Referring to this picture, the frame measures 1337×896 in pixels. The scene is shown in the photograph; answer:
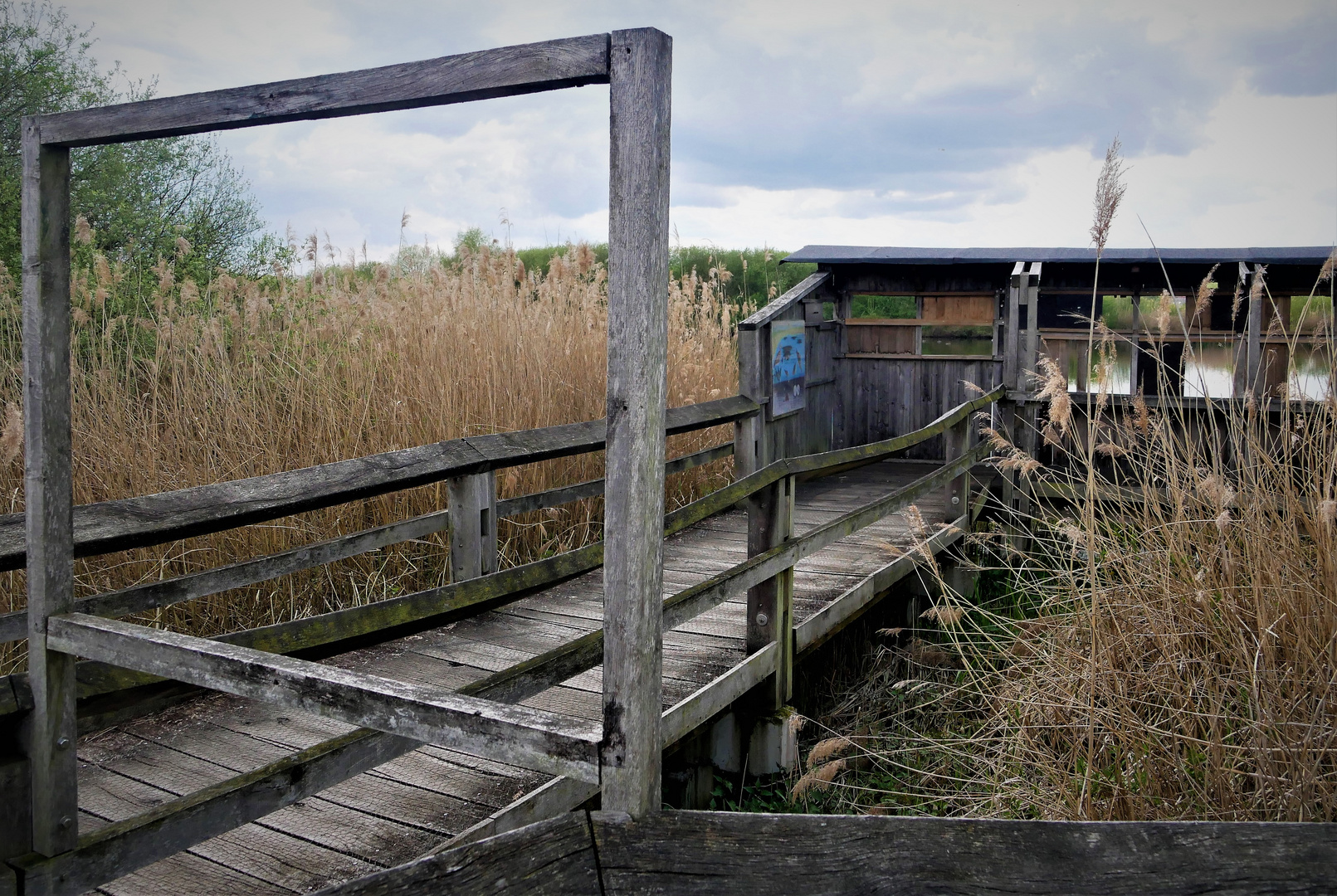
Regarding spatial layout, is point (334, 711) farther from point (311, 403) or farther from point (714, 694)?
point (311, 403)

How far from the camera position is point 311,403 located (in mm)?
5621

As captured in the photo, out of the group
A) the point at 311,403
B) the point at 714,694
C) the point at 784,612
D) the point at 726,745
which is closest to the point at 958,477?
the point at 784,612

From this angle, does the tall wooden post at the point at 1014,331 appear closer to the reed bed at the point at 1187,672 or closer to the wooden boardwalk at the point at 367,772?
the wooden boardwalk at the point at 367,772

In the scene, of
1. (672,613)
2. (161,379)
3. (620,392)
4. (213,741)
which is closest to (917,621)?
(672,613)

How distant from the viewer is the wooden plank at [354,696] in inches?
69.6

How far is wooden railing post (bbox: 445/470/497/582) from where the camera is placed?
4395 millimetres

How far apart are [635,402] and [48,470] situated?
1513mm

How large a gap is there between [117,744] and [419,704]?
2.11 m

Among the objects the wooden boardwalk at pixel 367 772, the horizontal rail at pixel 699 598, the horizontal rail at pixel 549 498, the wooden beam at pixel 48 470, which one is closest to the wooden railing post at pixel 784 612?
the horizontal rail at pixel 699 598

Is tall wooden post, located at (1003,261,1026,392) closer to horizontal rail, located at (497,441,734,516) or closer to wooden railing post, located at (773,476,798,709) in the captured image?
horizontal rail, located at (497,441,734,516)

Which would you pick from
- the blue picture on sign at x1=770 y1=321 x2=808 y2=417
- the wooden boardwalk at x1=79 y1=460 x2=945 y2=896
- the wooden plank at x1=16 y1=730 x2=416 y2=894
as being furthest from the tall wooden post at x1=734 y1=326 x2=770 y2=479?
the wooden plank at x1=16 y1=730 x2=416 y2=894

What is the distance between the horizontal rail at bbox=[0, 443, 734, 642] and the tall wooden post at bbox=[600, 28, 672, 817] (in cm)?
178

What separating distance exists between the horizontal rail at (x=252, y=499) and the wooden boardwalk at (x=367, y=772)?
805 millimetres

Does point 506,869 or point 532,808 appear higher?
point 506,869
